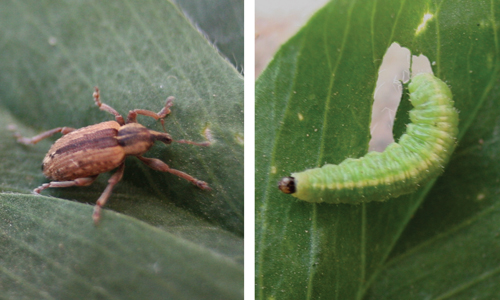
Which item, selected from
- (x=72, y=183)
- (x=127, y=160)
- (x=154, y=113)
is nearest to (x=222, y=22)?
(x=154, y=113)

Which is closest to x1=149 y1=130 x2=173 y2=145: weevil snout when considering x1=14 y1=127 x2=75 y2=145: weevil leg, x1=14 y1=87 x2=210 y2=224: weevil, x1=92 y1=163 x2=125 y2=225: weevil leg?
x1=14 y1=87 x2=210 y2=224: weevil

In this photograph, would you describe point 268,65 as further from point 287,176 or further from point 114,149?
point 114,149

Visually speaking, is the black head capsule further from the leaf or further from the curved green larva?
the leaf

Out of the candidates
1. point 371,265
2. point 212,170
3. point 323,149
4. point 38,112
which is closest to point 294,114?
point 323,149

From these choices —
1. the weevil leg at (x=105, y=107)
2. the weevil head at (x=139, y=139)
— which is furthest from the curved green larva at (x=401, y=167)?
the weevil leg at (x=105, y=107)

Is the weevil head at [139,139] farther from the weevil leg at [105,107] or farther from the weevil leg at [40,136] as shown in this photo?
the weevil leg at [40,136]

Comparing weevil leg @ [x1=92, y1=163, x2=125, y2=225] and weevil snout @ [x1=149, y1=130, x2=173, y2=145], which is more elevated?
weevil snout @ [x1=149, y1=130, x2=173, y2=145]

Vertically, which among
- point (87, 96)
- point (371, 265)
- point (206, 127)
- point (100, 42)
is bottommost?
point (371, 265)
